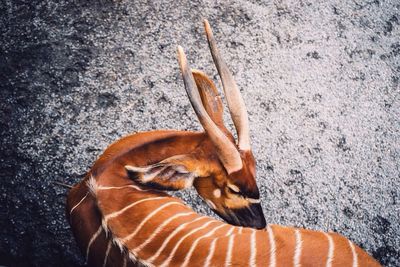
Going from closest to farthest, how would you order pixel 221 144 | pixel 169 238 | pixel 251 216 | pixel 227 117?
pixel 169 238 → pixel 221 144 → pixel 251 216 → pixel 227 117

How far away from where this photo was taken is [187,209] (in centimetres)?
174

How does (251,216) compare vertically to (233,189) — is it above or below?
below

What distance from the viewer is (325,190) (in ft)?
7.45

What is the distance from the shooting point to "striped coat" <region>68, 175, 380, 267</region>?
1348mm

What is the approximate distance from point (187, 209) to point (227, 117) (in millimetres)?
824

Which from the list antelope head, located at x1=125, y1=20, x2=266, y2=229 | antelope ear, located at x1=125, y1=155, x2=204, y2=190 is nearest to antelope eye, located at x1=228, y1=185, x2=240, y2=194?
antelope head, located at x1=125, y1=20, x2=266, y2=229

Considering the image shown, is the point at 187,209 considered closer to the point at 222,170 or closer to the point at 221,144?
the point at 222,170

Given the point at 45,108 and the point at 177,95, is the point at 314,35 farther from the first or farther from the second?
the point at 45,108

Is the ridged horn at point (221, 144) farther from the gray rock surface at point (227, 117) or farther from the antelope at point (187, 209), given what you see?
the gray rock surface at point (227, 117)

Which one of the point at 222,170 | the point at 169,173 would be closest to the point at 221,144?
the point at 222,170

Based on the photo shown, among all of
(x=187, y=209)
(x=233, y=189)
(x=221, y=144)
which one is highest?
(x=221, y=144)

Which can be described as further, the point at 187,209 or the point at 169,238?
the point at 187,209

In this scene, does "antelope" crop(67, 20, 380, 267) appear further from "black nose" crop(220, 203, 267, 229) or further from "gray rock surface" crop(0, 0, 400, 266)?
"gray rock surface" crop(0, 0, 400, 266)

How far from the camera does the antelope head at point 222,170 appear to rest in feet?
5.28
